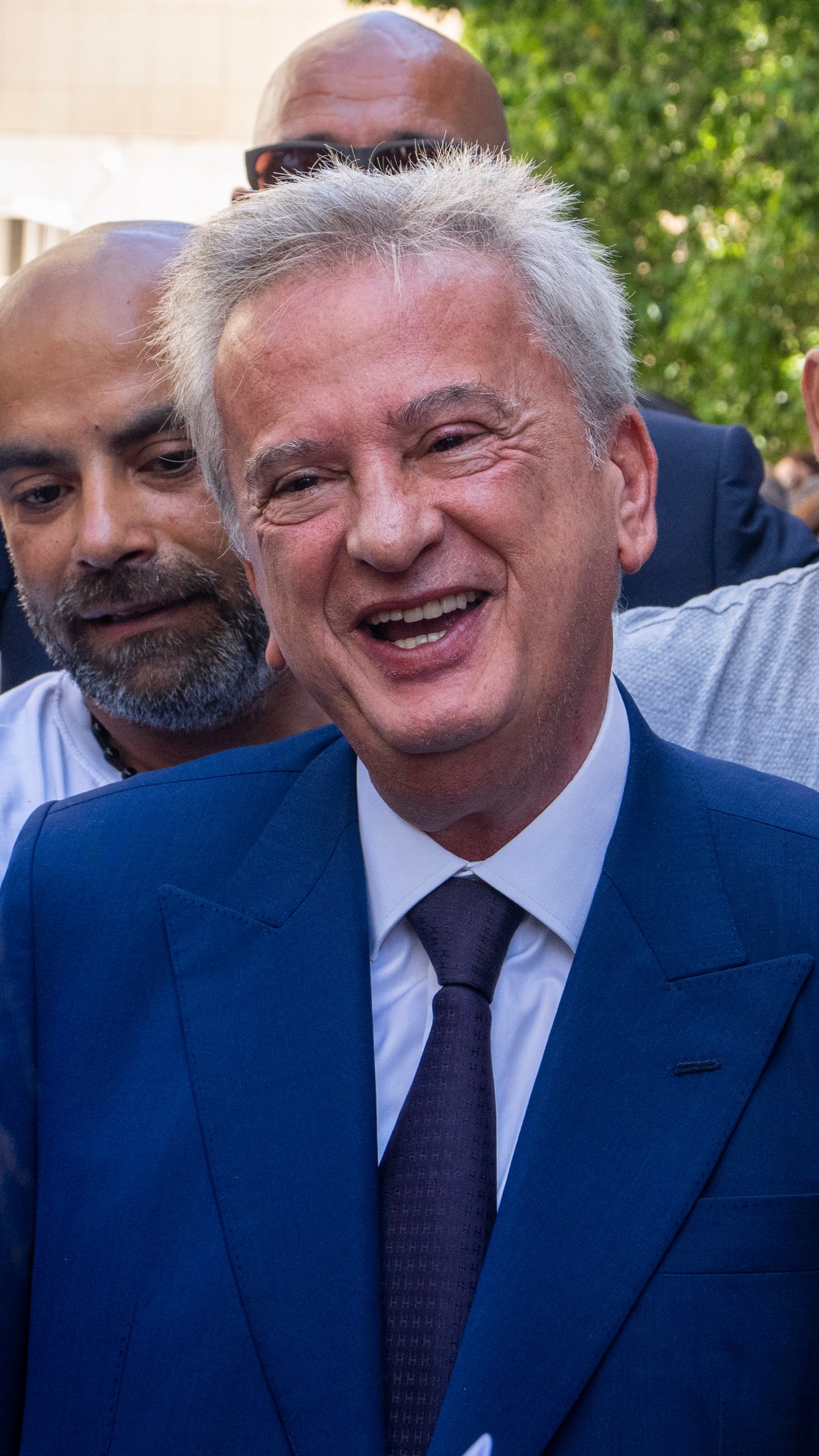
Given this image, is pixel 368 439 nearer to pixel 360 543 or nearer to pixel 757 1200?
pixel 360 543

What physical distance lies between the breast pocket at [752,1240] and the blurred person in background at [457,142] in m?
1.82

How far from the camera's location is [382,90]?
135 inches

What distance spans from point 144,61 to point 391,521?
25381mm

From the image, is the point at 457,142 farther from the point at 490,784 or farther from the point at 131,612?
the point at 490,784

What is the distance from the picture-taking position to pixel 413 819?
1897mm

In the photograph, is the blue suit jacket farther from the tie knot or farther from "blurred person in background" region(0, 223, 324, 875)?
"blurred person in background" region(0, 223, 324, 875)

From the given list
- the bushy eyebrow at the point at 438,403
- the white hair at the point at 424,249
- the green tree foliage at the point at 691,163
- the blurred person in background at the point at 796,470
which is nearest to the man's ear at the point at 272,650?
the white hair at the point at 424,249

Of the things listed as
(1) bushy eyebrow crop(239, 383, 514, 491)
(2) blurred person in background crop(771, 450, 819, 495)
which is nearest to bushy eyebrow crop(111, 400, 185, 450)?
(1) bushy eyebrow crop(239, 383, 514, 491)

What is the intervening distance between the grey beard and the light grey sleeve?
65 centimetres

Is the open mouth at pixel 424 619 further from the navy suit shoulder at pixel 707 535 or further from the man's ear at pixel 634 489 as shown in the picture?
the navy suit shoulder at pixel 707 535

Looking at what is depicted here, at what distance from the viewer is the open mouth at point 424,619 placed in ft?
5.87

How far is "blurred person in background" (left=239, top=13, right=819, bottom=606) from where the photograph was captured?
325cm

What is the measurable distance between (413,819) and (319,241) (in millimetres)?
709

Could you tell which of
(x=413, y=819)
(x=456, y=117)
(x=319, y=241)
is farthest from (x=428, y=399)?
(x=456, y=117)
